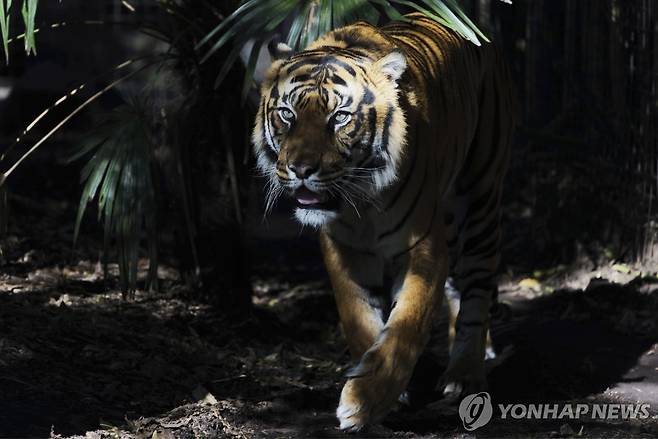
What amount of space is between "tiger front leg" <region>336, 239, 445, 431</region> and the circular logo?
54 cm

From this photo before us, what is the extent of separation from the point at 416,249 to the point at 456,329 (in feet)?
3.35

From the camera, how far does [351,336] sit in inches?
167

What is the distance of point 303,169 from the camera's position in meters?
3.71

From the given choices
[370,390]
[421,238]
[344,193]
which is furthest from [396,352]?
[344,193]

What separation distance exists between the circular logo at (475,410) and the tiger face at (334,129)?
1.05 meters

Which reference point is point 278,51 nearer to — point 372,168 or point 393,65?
point 393,65

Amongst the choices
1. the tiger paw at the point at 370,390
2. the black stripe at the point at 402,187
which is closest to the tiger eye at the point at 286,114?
the black stripe at the point at 402,187

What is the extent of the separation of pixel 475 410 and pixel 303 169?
4.69 feet

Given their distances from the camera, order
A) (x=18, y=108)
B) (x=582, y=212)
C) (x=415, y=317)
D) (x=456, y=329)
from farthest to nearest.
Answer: (x=18, y=108) → (x=582, y=212) → (x=456, y=329) → (x=415, y=317)

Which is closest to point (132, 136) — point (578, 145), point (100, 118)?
point (100, 118)

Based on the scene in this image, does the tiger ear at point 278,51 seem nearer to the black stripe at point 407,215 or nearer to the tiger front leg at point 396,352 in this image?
the black stripe at point 407,215

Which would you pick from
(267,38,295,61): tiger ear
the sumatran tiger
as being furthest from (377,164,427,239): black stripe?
(267,38,295,61): tiger ear

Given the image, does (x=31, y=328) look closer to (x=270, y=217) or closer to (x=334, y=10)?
(x=334, y=10)

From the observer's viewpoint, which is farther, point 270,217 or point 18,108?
point 18,108
